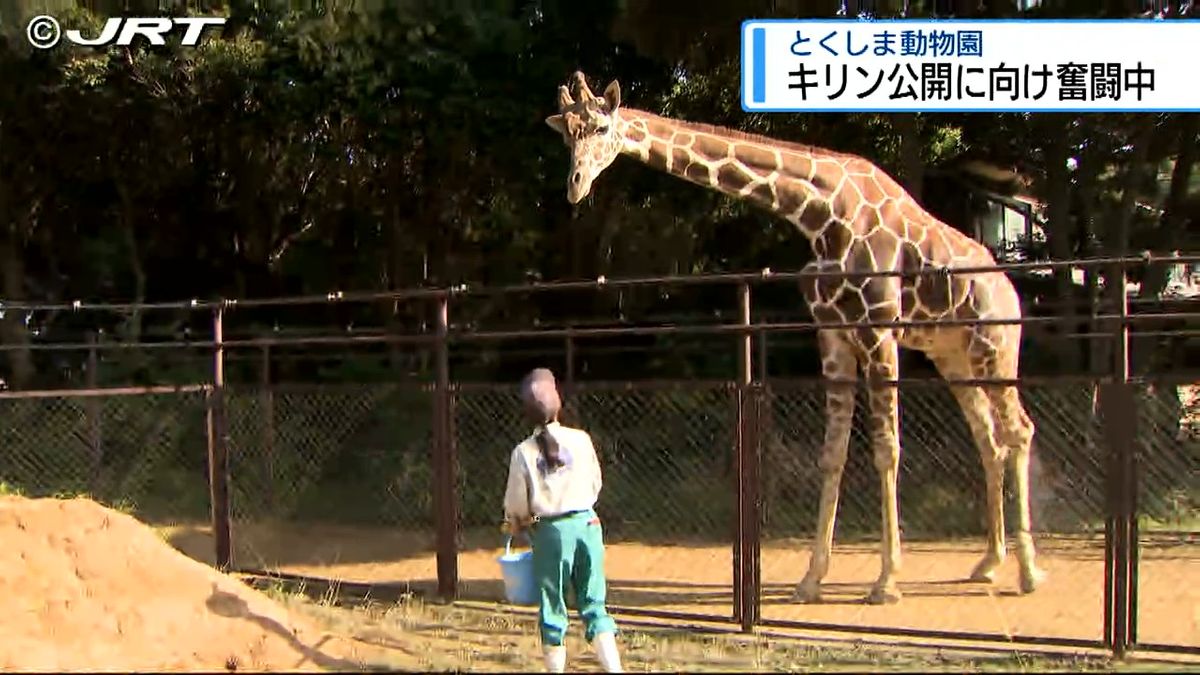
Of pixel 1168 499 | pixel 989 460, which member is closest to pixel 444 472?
pixel 989 460

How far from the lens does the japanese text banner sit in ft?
26.2

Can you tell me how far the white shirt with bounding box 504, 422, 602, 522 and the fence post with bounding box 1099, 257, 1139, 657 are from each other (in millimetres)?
2614

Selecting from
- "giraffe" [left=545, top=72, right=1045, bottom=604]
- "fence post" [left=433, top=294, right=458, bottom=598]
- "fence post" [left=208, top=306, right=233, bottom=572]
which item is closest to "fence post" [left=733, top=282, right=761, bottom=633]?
"giraffe" [left=545, top=72, right=1045, bottom=604]

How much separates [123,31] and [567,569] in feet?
26.8

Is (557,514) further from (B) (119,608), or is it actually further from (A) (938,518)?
(A) (938,518)

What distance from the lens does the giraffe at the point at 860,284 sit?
683 centimetres

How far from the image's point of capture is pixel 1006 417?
7273mm

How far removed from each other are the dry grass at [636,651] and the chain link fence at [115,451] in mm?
4984

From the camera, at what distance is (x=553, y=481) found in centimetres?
458

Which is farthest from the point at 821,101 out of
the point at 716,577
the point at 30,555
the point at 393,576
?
the point at 30,555

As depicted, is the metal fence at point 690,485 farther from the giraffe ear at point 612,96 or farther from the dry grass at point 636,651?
the giraffe ear at point 612,96

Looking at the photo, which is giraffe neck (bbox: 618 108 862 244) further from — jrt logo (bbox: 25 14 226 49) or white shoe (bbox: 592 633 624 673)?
jrt logo (bbox: 25 14 226 49)

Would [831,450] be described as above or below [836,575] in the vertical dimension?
above

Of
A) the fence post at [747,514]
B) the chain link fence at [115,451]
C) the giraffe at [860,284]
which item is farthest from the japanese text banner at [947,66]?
the chain link fence at [115,451]
